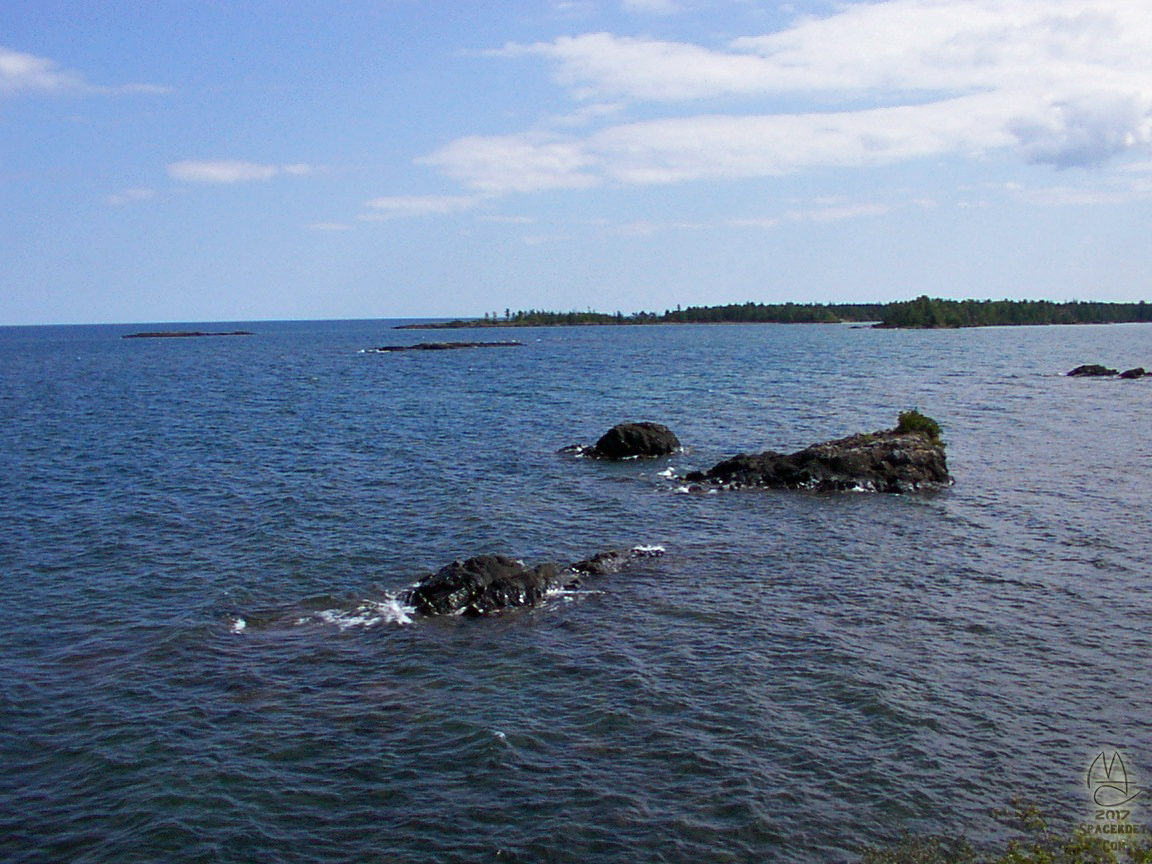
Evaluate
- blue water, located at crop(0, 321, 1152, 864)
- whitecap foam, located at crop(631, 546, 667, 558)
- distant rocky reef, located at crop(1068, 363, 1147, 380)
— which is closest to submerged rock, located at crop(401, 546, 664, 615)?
blue water, located at crop(0, 321, 1152, 864)

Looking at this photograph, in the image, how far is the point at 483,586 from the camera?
27.1 metres

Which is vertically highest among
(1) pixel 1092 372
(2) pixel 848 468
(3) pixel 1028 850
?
(1) pixel 1092 372

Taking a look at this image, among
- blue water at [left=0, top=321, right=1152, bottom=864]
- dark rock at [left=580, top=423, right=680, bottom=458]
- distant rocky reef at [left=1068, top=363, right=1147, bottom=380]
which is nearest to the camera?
blue water at [left=0, top=321, right=1152, bottom=864]

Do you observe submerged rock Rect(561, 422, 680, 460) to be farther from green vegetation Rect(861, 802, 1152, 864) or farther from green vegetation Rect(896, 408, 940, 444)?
green vegetation Rect(861, 802, 1152, 864)

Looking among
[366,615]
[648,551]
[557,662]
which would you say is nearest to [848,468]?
[648,551]

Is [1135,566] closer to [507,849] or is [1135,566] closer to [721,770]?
[721,770]

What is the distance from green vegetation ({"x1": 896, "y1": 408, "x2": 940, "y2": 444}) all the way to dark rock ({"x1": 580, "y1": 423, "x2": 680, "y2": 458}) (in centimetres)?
1392

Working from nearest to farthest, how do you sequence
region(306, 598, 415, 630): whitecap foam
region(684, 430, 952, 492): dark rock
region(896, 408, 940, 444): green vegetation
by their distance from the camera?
region(306, 598, 415, 630): whitecap foam, region(684, 430, 952, 492): dark rock, region(896, 408, 940, 444): green vegetation

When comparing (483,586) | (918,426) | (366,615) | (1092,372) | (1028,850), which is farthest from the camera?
(1092,372)

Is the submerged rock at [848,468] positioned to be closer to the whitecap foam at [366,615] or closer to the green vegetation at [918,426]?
the green vegetation at [918,426]

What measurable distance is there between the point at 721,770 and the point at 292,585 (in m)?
17.4

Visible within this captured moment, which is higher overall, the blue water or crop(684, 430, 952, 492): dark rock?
crop(684, 430, 952, 492): dark rock

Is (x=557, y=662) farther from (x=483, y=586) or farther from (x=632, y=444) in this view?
(x=632, y=444)

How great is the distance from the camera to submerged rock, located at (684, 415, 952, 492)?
42.8 metres
